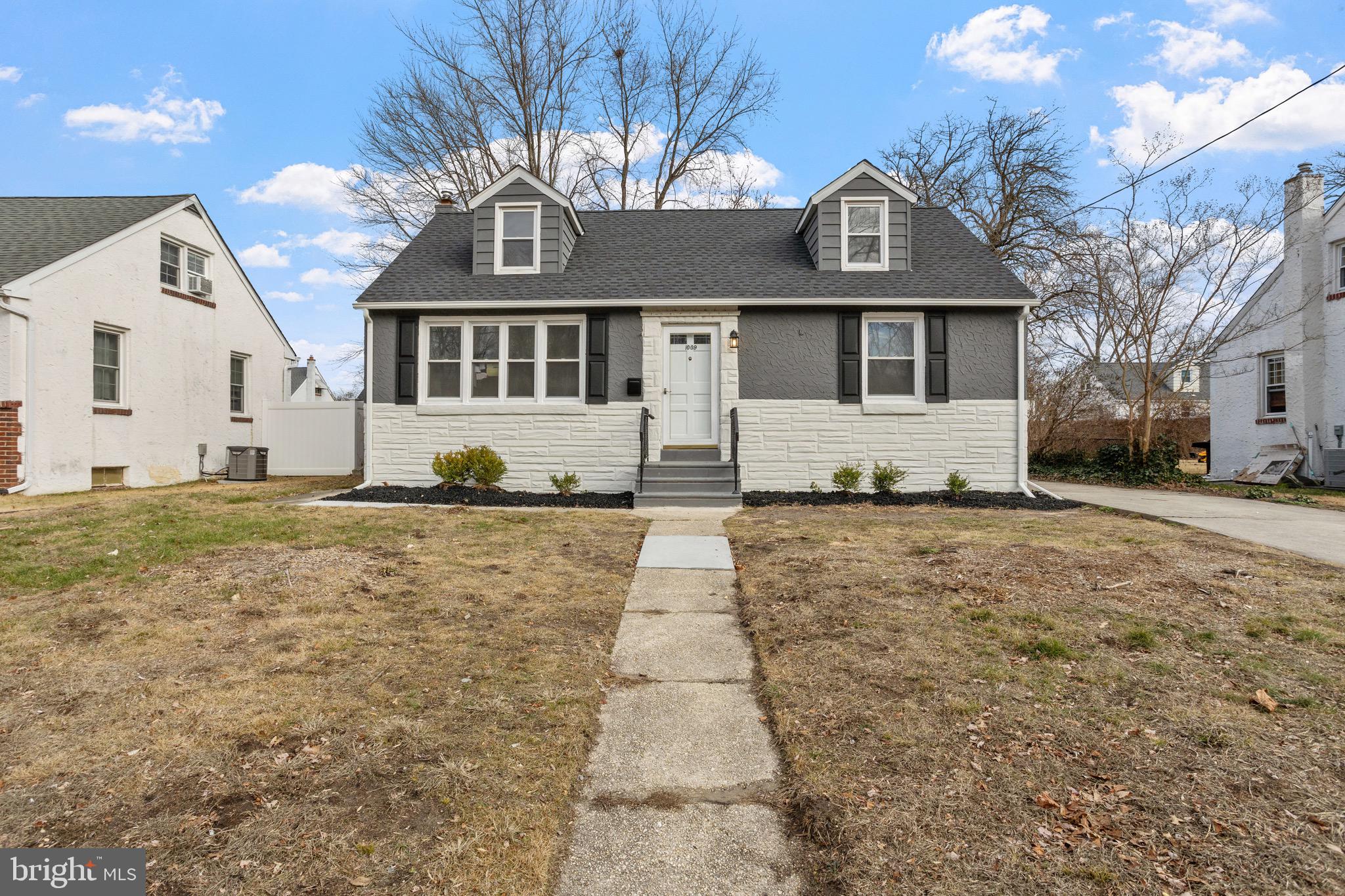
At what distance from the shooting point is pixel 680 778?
261cm

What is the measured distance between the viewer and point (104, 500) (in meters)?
10.4

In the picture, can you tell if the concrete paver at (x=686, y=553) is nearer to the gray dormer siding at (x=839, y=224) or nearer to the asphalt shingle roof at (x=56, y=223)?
the gray dormer siding at (x=839, y=224)

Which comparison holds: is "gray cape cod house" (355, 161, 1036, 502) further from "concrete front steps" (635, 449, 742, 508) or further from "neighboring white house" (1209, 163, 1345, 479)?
"neighboring white house" (1209, 163, 1345, 479)

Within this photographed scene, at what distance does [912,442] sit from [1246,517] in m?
4.52

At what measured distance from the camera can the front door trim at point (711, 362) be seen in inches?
467

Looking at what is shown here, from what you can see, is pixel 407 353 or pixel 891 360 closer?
A: pixel 891 360

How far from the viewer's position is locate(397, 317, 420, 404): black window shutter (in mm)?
12000

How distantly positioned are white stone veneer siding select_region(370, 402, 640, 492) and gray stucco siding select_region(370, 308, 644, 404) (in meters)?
0.30

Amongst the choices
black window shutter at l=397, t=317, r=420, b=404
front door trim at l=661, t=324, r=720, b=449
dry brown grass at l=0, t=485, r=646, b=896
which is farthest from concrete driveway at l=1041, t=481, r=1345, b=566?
black window shutter at l=397, t=317, r=420, b=404

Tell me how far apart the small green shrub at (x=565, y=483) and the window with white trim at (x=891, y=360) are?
521 cm

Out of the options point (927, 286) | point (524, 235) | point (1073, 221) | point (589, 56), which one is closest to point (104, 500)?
point (524, 235)

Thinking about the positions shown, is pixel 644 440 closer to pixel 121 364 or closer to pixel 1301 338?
pixel 121 364

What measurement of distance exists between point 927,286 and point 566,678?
409 inches

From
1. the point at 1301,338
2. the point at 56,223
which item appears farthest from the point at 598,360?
the point at 1301,338
